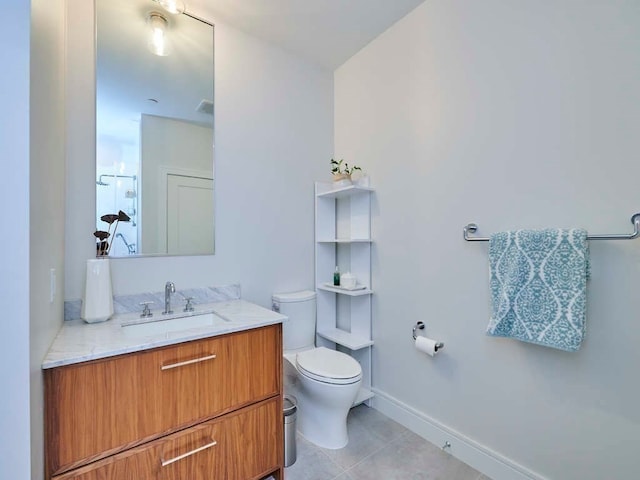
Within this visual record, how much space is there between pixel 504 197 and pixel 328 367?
1341 mm

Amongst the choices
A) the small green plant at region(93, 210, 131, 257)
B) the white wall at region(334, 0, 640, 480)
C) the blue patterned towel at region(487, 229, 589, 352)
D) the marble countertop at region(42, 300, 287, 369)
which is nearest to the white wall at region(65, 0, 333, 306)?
the small green plant at region(93, 210, 131, 257)

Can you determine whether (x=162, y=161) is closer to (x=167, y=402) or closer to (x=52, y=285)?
(x=52, y=285)

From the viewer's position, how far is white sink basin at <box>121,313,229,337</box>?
4.65 feet

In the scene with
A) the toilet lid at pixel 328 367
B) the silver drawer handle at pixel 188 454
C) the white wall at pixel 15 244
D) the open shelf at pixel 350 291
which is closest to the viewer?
the white wall at pixel 15 244

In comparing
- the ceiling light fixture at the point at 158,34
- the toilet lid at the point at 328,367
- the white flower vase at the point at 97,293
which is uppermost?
the ceiling light fixture at the point at 158,34

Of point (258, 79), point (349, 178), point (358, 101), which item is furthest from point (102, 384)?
point (358, 101)

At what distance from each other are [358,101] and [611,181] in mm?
1662

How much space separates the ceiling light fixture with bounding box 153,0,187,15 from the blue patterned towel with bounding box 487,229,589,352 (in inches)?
85.2

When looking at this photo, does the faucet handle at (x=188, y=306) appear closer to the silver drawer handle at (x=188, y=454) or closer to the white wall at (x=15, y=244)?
the silver drawer handle at (x=188, y=454)

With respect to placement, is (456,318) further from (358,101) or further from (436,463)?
(358,101)

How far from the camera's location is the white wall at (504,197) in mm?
1161

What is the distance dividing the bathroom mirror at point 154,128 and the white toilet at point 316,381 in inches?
30.2

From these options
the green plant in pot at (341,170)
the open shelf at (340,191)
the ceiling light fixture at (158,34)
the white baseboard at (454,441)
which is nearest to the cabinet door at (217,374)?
the white baseboard at (454,441)

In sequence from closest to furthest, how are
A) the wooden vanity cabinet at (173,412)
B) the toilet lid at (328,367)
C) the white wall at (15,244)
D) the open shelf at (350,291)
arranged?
the white wall at (15,244) < the wooden vanity cabinet at (173,412) < the toilet lid at (328,367) < the open shelf at (350,291)
